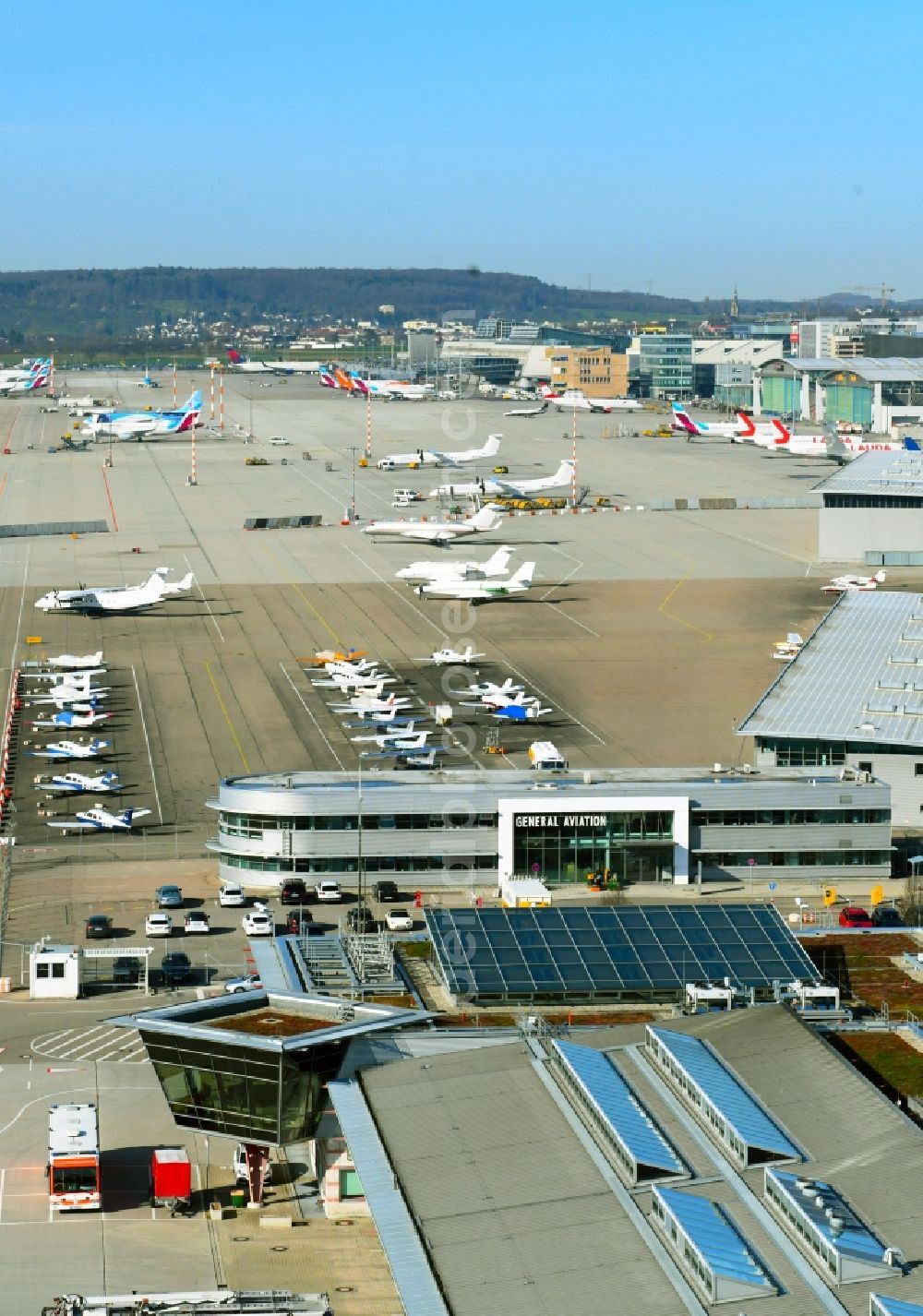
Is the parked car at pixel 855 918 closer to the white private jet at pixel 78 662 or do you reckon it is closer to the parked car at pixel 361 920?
the parked car at pixel 361 920

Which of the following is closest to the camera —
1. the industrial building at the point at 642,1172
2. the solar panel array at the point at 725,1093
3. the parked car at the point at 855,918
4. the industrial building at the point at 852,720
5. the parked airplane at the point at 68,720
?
the industrial building at the point at 642,1172

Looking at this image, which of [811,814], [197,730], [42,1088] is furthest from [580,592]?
[42,1088]

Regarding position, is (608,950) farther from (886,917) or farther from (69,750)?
(69,750)

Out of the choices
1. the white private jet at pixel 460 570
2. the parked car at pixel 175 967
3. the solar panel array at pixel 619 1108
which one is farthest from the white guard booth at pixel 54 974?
the white private jet at pixel 460 570

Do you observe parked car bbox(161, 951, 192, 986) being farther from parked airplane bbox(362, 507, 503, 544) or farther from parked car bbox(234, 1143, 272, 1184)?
parked airplane bbox(362, 507, 503, 544)

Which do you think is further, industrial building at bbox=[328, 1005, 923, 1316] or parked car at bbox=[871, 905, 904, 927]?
parked car at bbox=[871, 905, 904, 927]

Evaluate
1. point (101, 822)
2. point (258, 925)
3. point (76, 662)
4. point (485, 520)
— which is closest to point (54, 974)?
point (258, 925)

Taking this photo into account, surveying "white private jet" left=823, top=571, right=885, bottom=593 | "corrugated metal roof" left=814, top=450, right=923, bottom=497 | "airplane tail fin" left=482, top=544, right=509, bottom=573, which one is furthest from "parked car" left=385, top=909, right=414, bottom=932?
"corrugated metal roof" left=814, top=450, right=923, bottom=497
